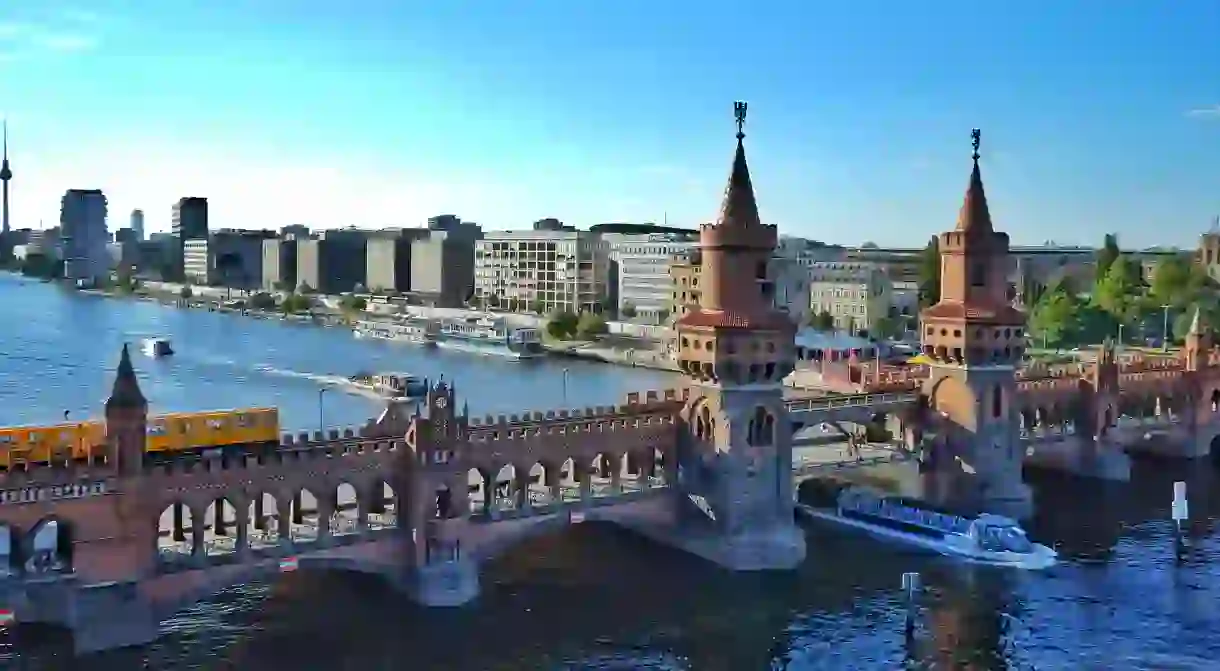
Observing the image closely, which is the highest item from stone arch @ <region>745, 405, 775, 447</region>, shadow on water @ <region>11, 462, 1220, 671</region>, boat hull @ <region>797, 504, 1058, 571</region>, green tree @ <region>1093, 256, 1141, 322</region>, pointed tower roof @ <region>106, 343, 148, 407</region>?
green tree @ <region>1093, 256, 1141, 322</region>

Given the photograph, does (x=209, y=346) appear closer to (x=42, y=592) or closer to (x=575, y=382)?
(x=575, y=382)

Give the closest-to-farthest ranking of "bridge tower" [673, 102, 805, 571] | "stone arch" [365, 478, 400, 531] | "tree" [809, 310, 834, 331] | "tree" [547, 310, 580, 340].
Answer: "stone arch" [365, 478, 400, 531] → "bridge tower" [673, 102, 805, 571] → "tree" [809, 310, 834, 331] → "tree" [547, 310, 580, 340]

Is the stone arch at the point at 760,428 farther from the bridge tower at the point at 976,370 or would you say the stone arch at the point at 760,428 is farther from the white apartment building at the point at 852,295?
the white apartment building at the point at 852,295

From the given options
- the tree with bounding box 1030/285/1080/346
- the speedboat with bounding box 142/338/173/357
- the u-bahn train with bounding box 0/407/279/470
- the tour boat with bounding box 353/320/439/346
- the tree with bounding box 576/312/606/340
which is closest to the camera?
the u-bahn train with bounding box 0/407/279/470

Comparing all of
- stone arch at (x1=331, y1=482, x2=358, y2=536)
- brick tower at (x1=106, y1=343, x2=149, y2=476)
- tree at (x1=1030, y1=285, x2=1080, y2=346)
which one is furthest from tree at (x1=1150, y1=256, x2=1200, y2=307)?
brick tower at (x1=106, y1=343, x2=149, y2=476)

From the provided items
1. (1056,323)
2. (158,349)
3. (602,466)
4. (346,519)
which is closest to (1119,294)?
(1056,323)

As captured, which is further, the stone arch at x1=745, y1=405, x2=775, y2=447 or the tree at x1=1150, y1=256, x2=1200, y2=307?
the tree at x1=1150, y1=256, x2=1200, y2=307

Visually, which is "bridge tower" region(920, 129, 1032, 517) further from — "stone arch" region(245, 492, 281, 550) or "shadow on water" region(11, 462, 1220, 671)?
"stone arch" region(245, 492, 281, 550)
